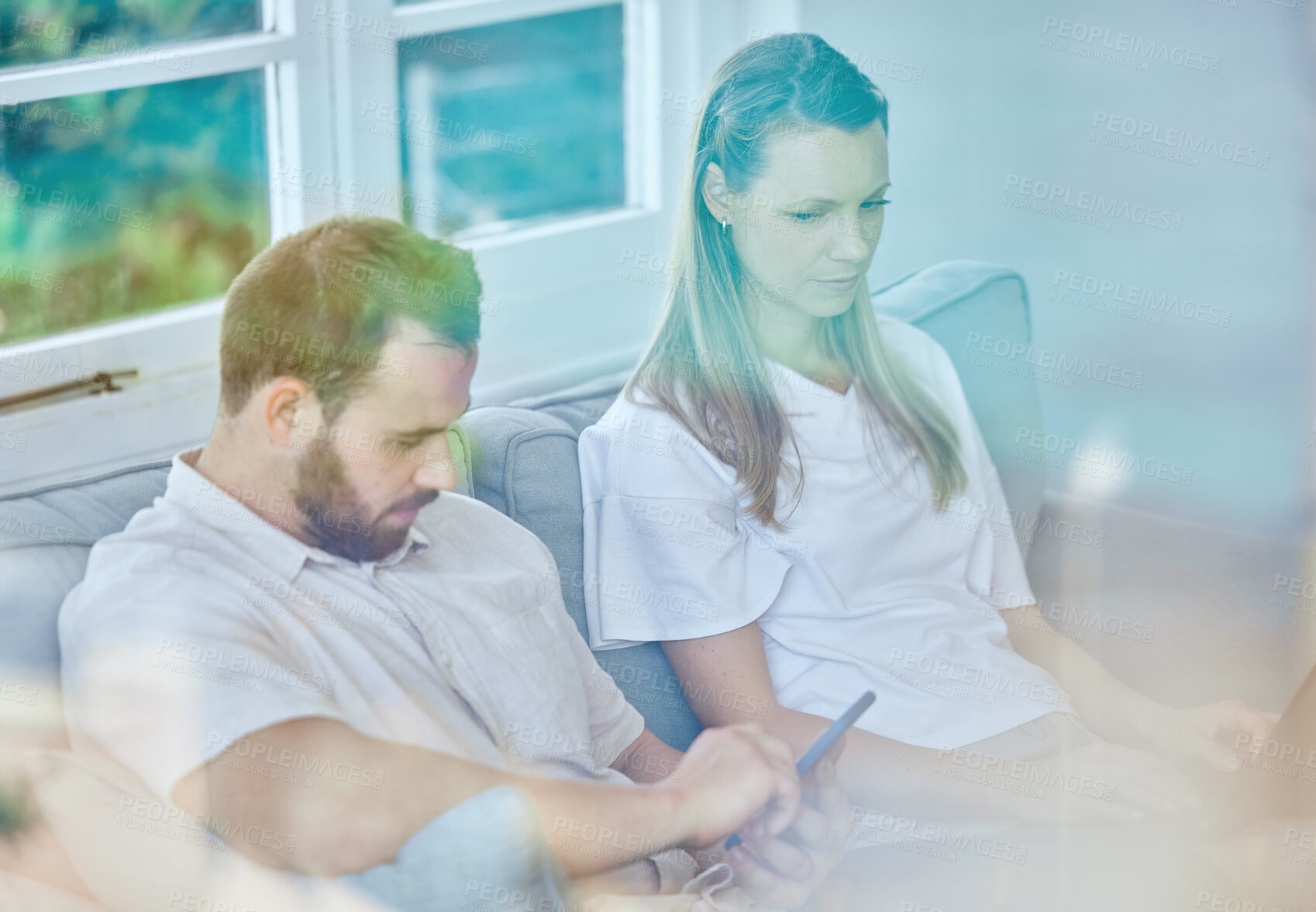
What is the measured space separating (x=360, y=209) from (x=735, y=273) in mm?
518

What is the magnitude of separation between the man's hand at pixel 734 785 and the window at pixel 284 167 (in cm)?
58

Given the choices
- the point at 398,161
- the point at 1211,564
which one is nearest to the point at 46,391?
the point at 398,161

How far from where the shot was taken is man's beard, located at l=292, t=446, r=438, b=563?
866 mm

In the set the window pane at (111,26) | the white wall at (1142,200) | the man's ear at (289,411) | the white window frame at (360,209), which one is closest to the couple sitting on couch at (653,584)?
the man's ear at (289,411)

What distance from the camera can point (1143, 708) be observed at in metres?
1.29

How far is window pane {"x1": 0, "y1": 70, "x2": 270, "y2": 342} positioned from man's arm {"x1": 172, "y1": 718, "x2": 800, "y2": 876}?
2.07 feet

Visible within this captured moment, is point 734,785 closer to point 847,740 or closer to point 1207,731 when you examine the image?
point 847,740

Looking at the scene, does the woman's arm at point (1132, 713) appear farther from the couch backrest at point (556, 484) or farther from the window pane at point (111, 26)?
the window pane at point (111, 26)

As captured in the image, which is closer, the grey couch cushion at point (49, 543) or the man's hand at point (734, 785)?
the grey couch cushion at point (49, 543)

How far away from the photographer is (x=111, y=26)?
123cm

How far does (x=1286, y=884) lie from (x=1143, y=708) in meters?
0.20

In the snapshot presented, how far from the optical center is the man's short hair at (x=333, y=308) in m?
0.85

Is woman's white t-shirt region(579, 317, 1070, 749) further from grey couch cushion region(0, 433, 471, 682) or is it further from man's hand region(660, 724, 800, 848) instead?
grey couch cushion region(0, 433, 471, 682)

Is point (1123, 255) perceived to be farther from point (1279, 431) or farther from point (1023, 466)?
point (1023, 466)
